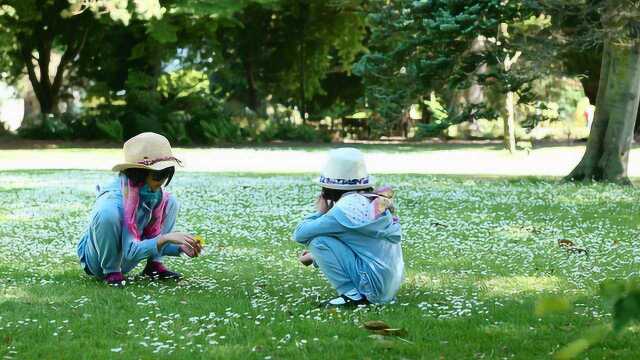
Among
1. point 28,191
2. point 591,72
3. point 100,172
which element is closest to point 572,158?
point 591,72

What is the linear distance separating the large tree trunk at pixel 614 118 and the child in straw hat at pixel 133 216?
1347 centimetres

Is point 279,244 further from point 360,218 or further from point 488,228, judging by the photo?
point 360,218

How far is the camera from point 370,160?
30.6 meters

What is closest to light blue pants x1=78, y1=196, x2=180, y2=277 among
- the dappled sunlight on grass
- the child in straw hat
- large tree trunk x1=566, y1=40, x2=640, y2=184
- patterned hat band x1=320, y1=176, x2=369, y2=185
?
the child in straw hat

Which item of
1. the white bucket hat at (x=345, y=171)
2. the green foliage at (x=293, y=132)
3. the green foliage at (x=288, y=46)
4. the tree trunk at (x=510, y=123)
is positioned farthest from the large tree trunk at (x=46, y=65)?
the white bucket hat at (x=345, y=171)

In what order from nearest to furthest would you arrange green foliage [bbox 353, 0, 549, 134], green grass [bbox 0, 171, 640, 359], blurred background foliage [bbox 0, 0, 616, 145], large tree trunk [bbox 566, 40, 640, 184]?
green grass [bbox 0, 171, 640, 359]
green foliage [bbox 353, 0, 549, 134]
large tree trunk [bbox 566, 40, 640, 184]
blurred background foliage [bbox 0, 0, 616, 145]

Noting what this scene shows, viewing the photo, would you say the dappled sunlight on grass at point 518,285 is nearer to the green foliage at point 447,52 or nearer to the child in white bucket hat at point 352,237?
the child in white bucket hat at point 352,237

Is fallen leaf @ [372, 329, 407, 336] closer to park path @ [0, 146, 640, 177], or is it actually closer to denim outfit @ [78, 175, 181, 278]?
denim outfit @ [78, 175, 181, 278]

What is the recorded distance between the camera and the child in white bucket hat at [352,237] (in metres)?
6.55

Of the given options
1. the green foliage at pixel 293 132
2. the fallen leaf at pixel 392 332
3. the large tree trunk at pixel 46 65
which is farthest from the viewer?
the green foliage at pixel 293 132

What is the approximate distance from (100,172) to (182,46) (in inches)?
835

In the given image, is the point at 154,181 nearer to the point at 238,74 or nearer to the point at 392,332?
the point at 392,332

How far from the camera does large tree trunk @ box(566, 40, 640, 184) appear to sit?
743 inches

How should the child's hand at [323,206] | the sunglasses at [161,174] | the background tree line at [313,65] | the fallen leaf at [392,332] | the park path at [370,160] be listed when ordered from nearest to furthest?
the fallen leaf at [392,332] → the child's hand at [323,206] → the sunglasses at [161,174] → the background tree line at [313,65] → the park path at [370,160]
